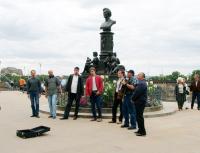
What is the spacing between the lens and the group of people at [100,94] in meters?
11.2

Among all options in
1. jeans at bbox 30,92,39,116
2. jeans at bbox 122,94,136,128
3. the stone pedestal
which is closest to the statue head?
the stone pedestal

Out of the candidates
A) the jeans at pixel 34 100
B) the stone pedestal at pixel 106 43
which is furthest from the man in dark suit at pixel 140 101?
the stone pedestal at pixel 106 43

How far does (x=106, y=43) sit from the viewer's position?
812 inches

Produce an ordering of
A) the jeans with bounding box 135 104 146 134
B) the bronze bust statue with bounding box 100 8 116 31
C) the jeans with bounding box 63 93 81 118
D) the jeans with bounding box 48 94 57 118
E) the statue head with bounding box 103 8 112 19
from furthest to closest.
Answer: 1. the statue head with bounding box 103 8 112 19
2. the bronze bust statue with bounding box 100 8 116 31
3. the jeans with bounding box 48 94 57 118
4. the jeans with bounding box 63 93 81 118
5. the jeans with bounding box 135 104 146 134

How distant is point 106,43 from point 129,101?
8.45 meters

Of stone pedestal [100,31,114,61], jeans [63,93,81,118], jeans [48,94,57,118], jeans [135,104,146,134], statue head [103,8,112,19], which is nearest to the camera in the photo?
jeans [135,104,146,134]

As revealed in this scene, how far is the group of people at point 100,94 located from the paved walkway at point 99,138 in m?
0.43

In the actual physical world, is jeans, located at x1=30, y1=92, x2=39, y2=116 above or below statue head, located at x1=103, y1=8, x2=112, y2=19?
below

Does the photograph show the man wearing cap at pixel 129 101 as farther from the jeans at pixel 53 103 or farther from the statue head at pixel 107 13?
the statue head at pixel 107 13

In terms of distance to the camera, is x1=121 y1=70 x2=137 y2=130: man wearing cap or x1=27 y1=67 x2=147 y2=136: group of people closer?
x1=27 y1=67 x2=147 y2=136: group of people

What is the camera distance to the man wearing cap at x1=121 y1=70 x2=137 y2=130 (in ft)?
40.6

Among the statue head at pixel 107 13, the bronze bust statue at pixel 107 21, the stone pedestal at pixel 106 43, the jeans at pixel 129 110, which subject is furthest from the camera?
the stone pedestal at pixel 106 43

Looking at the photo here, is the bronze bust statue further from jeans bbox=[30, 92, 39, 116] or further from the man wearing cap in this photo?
the man wearing cap

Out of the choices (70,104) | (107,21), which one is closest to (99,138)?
(70,104)
